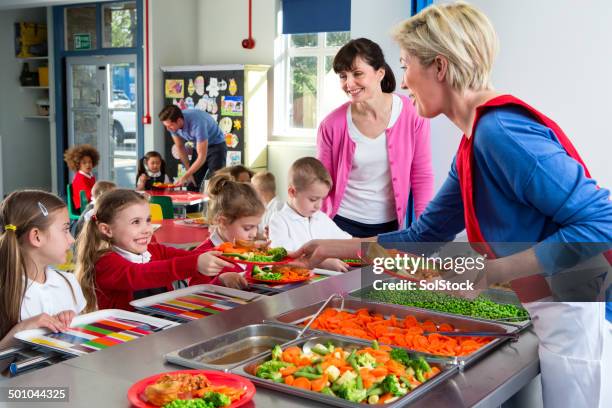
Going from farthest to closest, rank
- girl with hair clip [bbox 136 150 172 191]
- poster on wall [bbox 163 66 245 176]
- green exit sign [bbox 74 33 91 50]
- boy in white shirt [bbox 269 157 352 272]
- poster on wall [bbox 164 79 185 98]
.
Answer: green exit sign [bbox 74 33 91 50], poster on wall [bbox 164 79 185 98], poster on wall [bbox 163 66 245 176], girl with hair clip [bbox 136 150 172 191], boy in white shirt [bbox 269 157 352 272]

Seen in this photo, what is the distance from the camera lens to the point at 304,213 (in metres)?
3.08

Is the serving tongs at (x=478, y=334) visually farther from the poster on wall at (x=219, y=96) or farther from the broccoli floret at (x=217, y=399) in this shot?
the poster on wall at (x=219, y=96)

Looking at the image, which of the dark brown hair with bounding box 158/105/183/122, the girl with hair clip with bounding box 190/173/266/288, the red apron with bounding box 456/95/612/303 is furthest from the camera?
the dark brown hair with bounding box 158/105/183/122

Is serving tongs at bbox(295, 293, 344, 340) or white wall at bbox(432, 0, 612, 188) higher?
white wall at bbox(432, 0, 612, 188)

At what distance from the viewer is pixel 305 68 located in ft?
27.6

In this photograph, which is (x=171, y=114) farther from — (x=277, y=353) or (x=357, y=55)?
(x=277, y=353)

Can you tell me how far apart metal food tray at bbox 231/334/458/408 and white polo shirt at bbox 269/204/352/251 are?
4.87ft

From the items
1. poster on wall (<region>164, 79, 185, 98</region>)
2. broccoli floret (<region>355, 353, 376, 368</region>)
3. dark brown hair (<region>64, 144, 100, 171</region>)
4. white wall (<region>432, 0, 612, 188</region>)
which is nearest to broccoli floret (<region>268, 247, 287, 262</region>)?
broccoli floret (<region>355, 353, 376, 368</region>)

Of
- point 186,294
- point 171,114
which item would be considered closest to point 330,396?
point 186,294

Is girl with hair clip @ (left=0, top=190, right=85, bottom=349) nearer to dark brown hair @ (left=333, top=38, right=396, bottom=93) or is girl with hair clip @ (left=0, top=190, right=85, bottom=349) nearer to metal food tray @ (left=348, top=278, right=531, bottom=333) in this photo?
metal food tray @ (left=348, top=278, right=531, bottom=333)

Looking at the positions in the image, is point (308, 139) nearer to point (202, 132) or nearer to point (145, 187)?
point (202, 132)

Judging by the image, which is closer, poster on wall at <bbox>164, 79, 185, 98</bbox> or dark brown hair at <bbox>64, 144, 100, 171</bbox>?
dark brown hair at <bbox>64, 144, 100, 171</bbox>

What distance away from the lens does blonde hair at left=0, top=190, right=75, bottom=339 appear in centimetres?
203

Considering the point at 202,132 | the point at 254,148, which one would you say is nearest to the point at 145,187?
the point at 202,132
